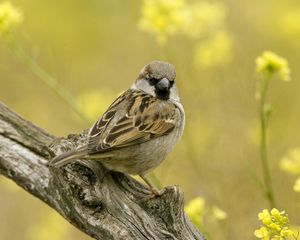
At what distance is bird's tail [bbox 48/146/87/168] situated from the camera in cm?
437

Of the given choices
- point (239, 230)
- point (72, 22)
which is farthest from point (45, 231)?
point (72, 22)

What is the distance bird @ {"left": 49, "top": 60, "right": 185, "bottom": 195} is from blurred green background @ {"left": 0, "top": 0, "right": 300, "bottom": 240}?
562 millimetres

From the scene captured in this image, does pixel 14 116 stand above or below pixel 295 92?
below

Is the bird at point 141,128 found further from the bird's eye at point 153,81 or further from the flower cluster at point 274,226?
the flower cluster at point 274,226

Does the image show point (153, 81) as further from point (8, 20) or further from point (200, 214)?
point (8, 20)

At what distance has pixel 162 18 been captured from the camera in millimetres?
6293

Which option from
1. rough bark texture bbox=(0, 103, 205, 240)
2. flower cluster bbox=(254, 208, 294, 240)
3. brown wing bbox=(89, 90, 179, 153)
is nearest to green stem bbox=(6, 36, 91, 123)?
brown wing bbox=(89, 90, 179, 153)

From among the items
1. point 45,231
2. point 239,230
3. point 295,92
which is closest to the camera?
point 239,230

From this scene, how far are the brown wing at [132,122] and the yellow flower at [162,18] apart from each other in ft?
3.12

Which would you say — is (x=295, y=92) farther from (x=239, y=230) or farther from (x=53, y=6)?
(x=53, y=6)

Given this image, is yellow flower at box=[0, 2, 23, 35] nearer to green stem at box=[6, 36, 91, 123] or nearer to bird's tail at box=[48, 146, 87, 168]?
green stem at box=[6, 36, 91, 123]

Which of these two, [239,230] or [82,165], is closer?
[82,165]

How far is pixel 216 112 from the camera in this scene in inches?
287

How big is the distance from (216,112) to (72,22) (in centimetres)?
404
